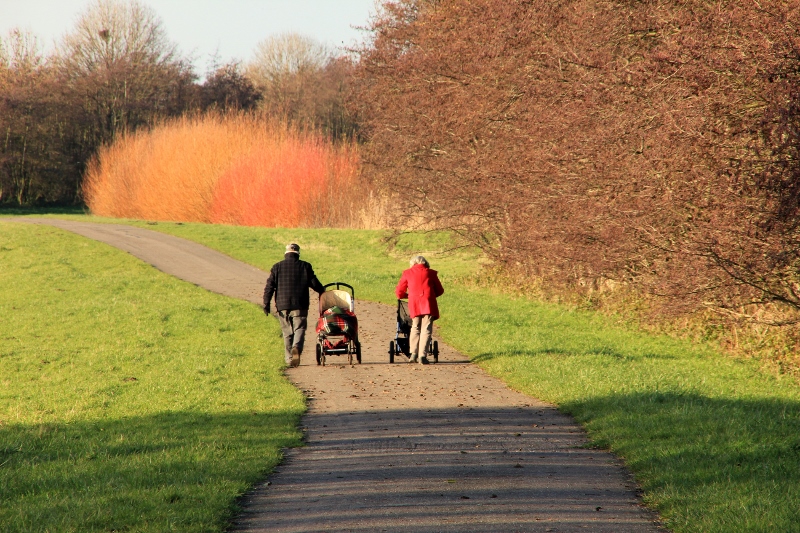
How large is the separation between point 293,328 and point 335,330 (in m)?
0.84

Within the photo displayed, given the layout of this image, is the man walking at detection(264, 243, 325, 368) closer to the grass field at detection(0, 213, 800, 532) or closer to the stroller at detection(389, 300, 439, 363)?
the stroller at detection(389, 300, 439, 363)

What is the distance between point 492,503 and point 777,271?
9221 mm

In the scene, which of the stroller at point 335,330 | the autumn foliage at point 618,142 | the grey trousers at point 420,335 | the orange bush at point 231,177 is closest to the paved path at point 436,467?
the stroller at point 335,330

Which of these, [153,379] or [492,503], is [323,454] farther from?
[153,379]

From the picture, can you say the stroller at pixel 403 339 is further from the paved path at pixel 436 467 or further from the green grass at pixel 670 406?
the paved path at pixel 436 467

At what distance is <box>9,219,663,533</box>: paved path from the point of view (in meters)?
6.08

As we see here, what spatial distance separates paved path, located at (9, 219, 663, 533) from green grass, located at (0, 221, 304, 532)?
0.45 m

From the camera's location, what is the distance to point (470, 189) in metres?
22.7

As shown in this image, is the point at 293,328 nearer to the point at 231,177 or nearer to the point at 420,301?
the point at 420,301

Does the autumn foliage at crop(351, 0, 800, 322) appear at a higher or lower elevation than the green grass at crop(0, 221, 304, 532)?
higher

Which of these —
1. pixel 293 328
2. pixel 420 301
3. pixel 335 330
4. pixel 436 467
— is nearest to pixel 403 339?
pixel 420 301

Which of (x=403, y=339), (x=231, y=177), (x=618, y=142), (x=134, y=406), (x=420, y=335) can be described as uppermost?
(x=618, y=142)

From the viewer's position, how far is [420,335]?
1398cm

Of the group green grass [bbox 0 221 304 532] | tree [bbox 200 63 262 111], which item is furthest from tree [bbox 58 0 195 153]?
green grass [bbox 0 221 304 532]
